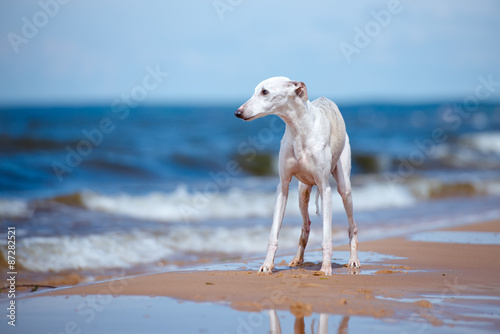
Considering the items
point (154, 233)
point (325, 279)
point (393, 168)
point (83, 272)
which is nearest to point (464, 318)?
point (325, 279)

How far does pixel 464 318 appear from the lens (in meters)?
4.49

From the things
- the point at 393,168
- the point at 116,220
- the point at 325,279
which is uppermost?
the point at 393,168

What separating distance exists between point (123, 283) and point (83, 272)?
257cm

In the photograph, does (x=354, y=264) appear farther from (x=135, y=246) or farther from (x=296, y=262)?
(x=135, y=246)

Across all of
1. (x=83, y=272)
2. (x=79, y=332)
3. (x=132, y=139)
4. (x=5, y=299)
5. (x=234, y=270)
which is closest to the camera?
(x=79, y=332)

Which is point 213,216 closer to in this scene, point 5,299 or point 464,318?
point 5,299

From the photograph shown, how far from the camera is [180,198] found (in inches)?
615

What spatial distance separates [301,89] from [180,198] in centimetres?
1025

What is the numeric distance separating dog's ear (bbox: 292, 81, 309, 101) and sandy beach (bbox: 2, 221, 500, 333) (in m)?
1.65

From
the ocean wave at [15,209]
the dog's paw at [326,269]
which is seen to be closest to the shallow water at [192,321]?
the dog's paw at [326,269]

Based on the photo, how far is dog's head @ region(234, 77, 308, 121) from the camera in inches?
215

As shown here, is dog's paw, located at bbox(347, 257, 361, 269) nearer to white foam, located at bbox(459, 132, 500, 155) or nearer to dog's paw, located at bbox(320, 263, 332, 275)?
dog's paw, located at bbox(320, 263, 332, 275)

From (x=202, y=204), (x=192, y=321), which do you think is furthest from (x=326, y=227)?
(x=202, y=204)

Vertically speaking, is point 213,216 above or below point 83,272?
above
